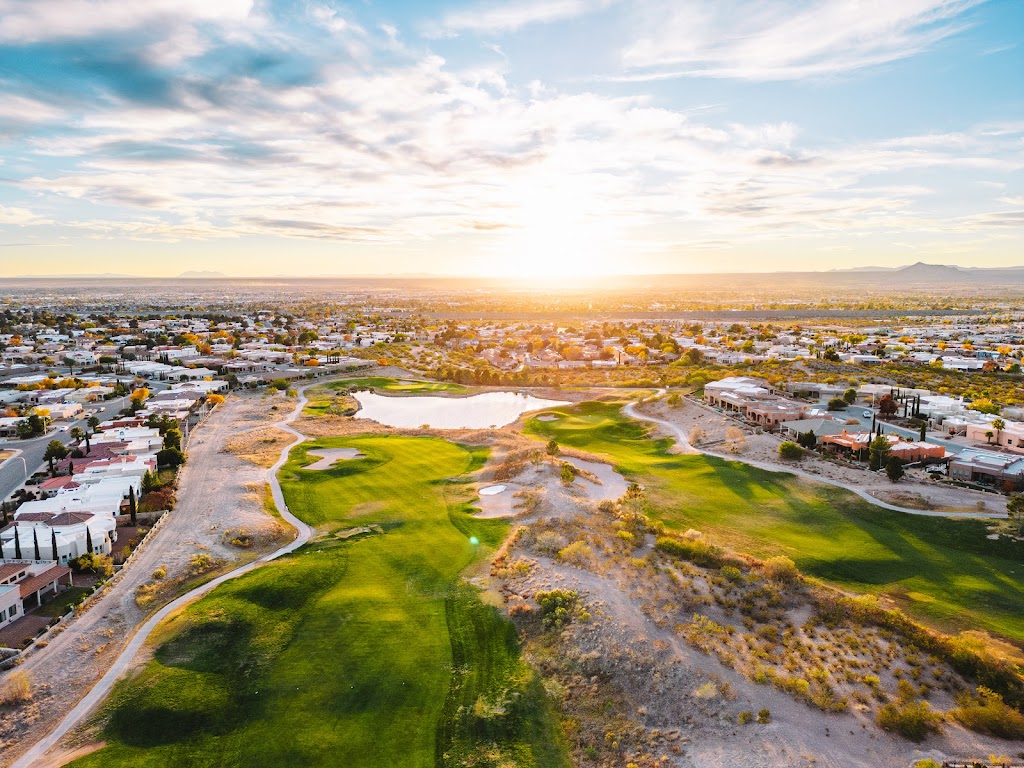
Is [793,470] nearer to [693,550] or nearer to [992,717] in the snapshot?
[693,550]

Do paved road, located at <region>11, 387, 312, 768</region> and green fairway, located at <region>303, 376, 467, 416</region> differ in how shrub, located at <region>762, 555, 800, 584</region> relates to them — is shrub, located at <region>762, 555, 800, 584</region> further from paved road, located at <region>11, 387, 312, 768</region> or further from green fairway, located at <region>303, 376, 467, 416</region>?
green fairway, located at <region>303, 376, 467, 416</region>

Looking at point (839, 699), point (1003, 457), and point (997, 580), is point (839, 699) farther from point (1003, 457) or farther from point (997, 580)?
point (1003, 457)

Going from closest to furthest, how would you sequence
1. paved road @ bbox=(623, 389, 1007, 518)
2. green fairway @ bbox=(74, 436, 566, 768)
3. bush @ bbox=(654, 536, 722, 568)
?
green fairway @ bbox=(74, 436, 566, 768), bush @ bbox=(654, 536, 722, 568), paved road @ bbox=(623, 389, 1007, 518)

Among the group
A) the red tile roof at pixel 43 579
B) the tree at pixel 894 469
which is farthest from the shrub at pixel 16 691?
the tree at pixel 894 469

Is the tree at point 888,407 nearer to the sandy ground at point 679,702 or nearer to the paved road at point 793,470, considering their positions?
the paved road at point 793,470

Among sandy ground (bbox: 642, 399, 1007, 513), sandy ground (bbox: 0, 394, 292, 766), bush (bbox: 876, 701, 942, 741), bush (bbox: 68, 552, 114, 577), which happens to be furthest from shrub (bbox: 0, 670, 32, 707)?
sandy ground (bbox: 642, 399, 1007, 513)

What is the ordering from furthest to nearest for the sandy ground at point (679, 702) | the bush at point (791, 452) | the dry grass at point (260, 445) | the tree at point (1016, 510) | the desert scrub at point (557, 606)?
1. the dry grass at point (260, 445)
2. the bush at point (791, 452)
3. the tree at point (1016, 510)
4. the desert scrub at point (557, 606)
5. the sandy ground at point (679, 702)
